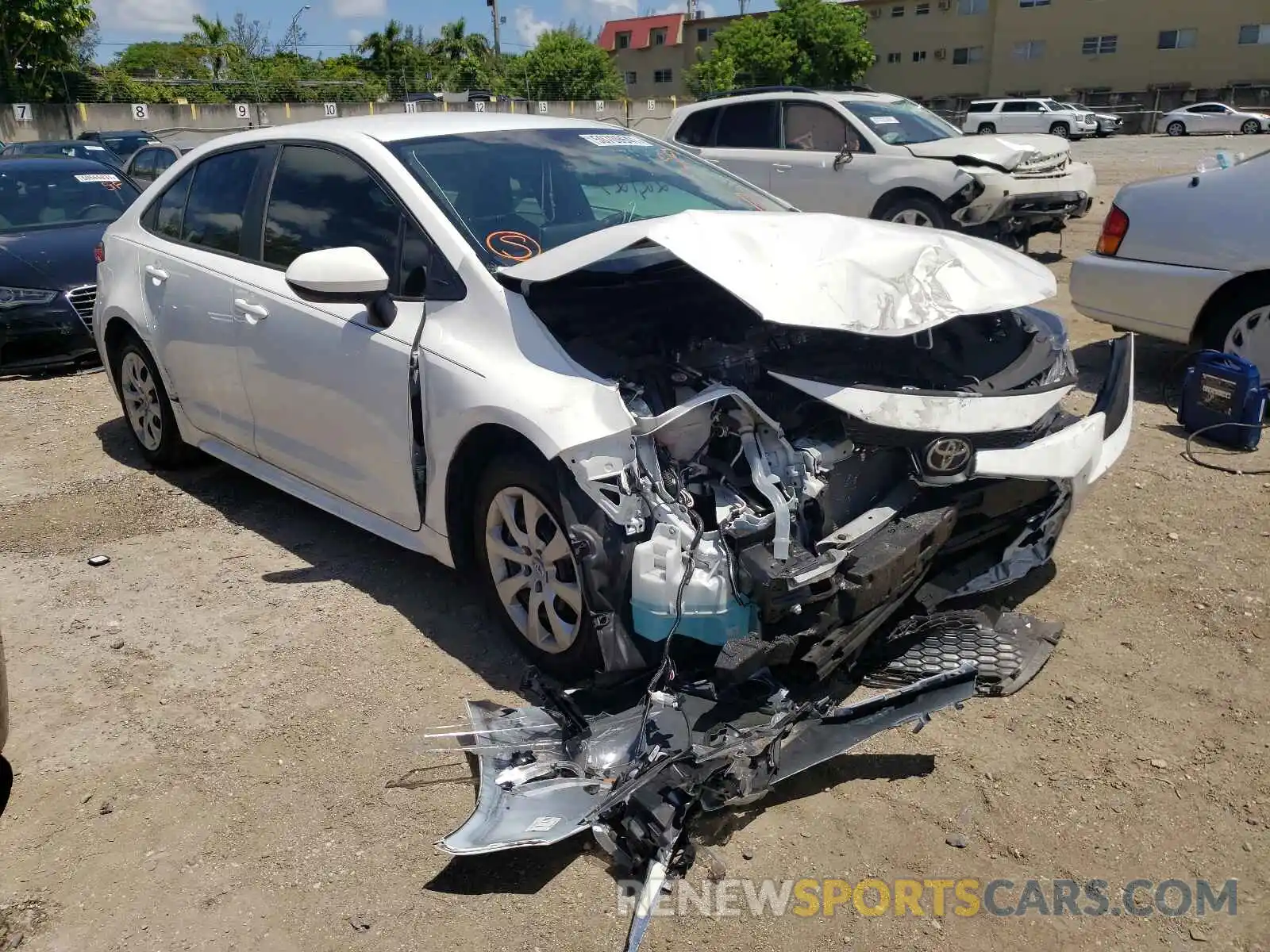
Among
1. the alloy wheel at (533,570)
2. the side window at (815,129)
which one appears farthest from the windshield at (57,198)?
the alloy wheel at (533,570)

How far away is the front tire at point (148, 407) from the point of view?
521cm

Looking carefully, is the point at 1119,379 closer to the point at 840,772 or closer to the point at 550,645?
the point at 840,772

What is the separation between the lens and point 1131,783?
9.50 ft

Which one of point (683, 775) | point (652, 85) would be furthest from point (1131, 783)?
point (652, 85)

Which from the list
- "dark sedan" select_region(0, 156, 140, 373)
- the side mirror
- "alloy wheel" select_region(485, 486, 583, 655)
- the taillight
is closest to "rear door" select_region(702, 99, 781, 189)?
the taillight

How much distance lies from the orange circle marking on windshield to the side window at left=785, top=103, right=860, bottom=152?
7584 mm

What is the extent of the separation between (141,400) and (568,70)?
53.6m

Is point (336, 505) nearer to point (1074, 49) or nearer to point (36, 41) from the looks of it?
point (36, 41)

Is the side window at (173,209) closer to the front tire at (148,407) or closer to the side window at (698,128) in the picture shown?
the front tire at (148,407)

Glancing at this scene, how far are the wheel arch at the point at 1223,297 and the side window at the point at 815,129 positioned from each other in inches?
206

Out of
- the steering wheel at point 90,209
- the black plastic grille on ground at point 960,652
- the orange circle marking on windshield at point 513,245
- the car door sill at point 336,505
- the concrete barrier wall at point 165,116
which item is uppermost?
the concrete barrier wall at point 165,116

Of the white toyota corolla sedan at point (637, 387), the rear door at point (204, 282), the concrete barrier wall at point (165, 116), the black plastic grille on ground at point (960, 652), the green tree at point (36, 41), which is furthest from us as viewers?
the green tree at point (36, 41)

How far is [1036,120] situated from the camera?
38938mm

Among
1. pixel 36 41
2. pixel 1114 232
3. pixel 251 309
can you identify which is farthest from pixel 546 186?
pixel 36 41
